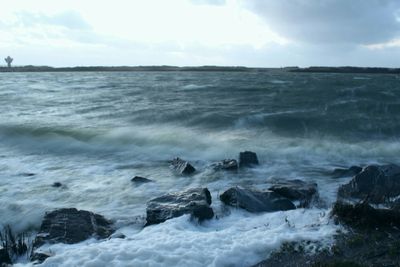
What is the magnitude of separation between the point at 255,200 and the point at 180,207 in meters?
1.85

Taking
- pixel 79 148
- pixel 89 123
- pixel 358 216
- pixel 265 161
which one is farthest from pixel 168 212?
pixel 89 123

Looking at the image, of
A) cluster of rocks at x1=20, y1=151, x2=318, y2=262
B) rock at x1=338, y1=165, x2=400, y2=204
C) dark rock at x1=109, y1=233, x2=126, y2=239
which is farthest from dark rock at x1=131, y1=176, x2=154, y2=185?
rock at x1=338, y1=165, x2=400, y2=204

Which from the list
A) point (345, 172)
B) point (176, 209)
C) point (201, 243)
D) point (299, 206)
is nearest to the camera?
point (201, 243)

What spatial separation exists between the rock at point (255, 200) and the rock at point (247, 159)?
15.2ft

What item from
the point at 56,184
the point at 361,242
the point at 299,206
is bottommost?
the point at 56,184

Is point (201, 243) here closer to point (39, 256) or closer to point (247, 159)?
point (39, 256)

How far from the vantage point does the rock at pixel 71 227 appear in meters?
8.43

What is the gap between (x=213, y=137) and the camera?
21.6 m

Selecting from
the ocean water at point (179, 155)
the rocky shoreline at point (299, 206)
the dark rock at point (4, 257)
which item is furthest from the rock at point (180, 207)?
the dark rock at point (4, 257)

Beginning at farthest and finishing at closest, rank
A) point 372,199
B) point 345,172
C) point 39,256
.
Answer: point 345,172 → point 372,199 → point 39,256

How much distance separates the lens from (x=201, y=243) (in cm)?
759

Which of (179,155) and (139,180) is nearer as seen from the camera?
(139,180)

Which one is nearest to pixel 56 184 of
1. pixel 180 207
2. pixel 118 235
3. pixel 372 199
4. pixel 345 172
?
pixel 180 207

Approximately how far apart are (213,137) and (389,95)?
76.7 ft
